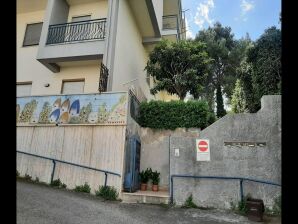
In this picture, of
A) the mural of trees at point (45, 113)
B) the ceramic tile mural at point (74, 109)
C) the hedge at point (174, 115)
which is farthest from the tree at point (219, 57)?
the mural of trees at point (45, 113)

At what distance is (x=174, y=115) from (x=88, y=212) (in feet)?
20.1

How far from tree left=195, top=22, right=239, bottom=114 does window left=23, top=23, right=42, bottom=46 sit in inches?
611

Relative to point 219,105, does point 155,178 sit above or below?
below

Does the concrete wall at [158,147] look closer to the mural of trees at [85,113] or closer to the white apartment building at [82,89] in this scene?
the white apartment building at [82,89]

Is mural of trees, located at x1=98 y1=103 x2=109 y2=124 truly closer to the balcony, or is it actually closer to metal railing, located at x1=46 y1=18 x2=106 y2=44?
metal railing, located at x1=46 y1=18 x2=106 y2=44

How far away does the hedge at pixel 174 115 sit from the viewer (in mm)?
11422

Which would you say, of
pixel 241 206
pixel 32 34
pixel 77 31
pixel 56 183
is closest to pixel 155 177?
pixel 241 206

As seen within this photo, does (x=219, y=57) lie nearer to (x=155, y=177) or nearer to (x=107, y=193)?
(x=155, y=177)

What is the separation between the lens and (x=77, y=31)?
1356cm
